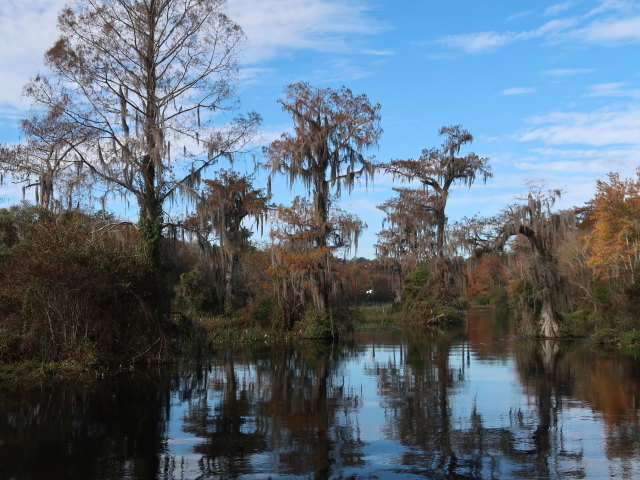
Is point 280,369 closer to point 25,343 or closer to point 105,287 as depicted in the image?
point 105,287

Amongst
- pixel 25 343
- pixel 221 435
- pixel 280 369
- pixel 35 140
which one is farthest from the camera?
pixel 35 140

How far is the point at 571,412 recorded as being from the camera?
38.6 ft

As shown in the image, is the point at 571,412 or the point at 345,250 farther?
the point at 345,250

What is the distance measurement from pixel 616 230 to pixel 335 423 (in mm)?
24075

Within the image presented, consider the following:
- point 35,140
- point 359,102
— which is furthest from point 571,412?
point 359,102

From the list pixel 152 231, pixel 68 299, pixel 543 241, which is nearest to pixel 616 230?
pixel 543 241

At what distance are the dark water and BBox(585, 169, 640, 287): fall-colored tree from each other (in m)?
11.1

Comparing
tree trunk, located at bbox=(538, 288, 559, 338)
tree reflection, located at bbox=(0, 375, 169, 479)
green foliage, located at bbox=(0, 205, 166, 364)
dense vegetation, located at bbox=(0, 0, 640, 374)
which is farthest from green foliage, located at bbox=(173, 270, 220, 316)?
tree reflection, located at bbox=(0, 375, 169, 479)

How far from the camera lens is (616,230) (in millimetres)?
30391

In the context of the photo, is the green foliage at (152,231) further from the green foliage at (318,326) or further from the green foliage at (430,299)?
the green foliage at (430,299)

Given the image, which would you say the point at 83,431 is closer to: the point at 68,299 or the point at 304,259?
the point at 68,299

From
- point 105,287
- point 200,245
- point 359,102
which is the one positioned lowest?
point 105,287

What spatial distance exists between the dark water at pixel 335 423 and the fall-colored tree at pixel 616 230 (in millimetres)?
11149

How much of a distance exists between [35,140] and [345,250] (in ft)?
51.1
